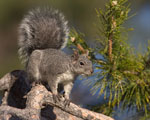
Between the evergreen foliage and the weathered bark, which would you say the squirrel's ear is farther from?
the weathered bark

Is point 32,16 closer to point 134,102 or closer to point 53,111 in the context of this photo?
point 53,111

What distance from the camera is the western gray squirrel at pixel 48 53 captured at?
59.8 inches

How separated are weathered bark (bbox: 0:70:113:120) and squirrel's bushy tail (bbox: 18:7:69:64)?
0.20 m

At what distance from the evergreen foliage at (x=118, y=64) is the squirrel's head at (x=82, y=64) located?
0.04 m

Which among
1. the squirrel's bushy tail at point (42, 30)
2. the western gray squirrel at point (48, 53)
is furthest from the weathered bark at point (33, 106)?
the squirrel's bushy tail at point (42, 30)

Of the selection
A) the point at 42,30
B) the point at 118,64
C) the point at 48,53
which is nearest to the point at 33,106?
the point at 118,64

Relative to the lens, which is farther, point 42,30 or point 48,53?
point 42,30

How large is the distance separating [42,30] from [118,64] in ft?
1.96

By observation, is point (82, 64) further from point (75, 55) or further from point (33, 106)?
point (33, 106)

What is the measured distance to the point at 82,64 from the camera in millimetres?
1511

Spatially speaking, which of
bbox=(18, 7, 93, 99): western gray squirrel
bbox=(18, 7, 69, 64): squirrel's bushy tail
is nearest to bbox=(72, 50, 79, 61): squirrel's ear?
bbox=(18, 7, 93, 99): western gray squirrel

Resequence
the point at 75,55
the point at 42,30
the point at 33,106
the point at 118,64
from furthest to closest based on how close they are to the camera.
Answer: the point at 42,30 < the point at 75,55 < the point at 118,64 < the point at 33,106

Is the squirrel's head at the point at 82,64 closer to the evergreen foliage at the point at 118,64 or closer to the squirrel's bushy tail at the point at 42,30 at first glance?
the evergreen foliage at the point at 118,64

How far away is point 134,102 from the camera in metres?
1.43
